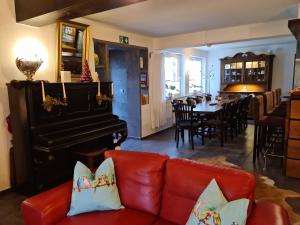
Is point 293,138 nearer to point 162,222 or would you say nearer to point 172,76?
point 162,222

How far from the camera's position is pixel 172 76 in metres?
7.00

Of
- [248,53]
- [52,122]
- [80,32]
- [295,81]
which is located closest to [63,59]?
[80,32]

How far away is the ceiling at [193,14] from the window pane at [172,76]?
1.95m

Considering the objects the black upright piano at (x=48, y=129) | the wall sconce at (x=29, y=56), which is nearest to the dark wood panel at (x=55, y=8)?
the wall sconce at (x=29, y=56)

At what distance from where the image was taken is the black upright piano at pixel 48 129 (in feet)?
8.79

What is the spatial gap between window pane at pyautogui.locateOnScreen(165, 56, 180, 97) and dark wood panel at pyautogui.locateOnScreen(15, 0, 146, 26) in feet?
13.9

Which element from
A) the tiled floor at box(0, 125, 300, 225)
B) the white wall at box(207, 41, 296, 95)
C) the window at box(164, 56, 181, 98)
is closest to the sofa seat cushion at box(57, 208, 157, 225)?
the tiled floor at box(0, 125, 300, 225)

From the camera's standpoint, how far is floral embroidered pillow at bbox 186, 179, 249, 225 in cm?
125

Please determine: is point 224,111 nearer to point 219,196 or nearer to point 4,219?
point 219,196

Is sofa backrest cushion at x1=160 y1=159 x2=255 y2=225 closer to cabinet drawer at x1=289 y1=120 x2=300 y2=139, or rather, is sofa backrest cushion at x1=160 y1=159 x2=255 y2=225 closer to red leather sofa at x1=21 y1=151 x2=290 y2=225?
red leather sofa at x1=21 y1=151 x2=290 y2=225

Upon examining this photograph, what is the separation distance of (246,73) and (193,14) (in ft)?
15.9

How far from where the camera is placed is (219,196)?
1.36 m

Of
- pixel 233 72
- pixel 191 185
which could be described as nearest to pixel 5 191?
pixel 191 185

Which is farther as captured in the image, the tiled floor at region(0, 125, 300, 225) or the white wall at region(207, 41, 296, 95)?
the white wall at region(207, 41, 296, 95)
